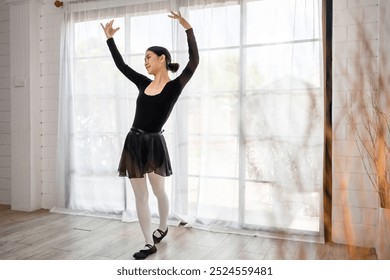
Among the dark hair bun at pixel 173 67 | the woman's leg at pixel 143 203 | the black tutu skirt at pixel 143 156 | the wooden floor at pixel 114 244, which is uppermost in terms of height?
the dark hair bun at pixel 173 67

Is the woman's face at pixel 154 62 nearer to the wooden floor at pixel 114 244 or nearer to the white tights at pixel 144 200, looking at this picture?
the white tights at pixel 144 200

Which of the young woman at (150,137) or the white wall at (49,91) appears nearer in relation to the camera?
the young woman at (150,137)

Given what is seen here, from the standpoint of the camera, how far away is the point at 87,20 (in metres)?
3.24

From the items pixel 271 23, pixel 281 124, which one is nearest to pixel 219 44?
pixel 271 23

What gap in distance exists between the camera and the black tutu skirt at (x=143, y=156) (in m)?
2.18

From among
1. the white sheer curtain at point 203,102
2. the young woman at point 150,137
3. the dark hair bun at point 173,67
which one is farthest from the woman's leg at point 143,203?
the dark hair bun at point 173,67

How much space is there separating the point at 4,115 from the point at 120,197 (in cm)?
168

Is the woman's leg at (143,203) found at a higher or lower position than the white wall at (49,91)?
lower

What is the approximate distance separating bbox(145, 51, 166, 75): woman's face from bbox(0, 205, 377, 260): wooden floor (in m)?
1.24

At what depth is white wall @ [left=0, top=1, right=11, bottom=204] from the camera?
11.9 ft

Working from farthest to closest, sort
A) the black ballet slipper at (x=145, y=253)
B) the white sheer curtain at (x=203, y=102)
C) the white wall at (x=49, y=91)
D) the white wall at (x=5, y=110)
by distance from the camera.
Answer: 1. the white wall at (x=5, y=110)
2. the white wall at (x=49, y=91)
3. the white sheer curtain at (x=203, y=102)
4. the black ballet slipper at (x=145, y=253)

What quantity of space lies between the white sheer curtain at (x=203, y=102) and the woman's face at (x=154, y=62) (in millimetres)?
569
